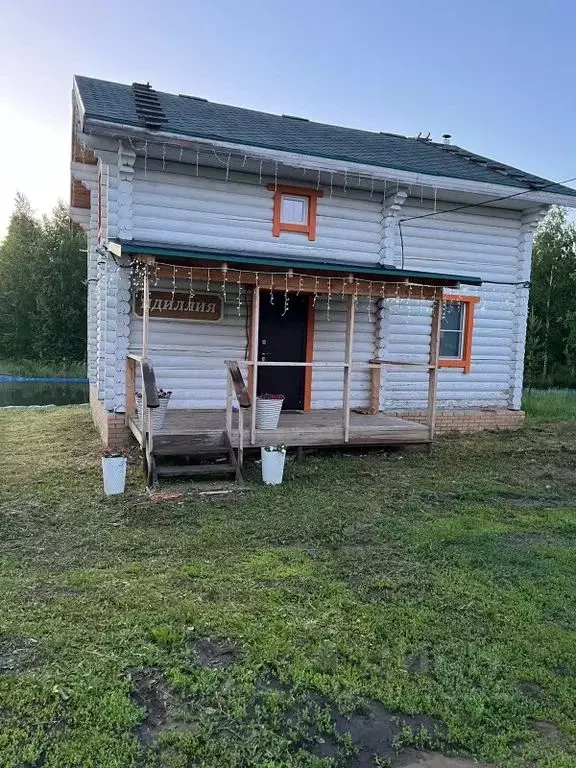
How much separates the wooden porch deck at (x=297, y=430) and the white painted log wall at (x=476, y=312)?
4.60 feet

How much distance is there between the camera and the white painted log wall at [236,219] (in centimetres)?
830

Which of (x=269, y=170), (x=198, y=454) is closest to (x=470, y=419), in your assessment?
(x=269, y=170)

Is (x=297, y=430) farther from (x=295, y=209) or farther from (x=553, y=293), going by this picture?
(x=553, y=293)

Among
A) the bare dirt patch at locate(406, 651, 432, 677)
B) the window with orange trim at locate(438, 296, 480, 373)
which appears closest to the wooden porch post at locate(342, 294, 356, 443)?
the window with orange trim at locate(438, 296, 480, 373)

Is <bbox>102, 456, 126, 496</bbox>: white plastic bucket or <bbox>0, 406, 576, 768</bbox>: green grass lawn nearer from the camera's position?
<bbox>0, 406, 576, 768</bbox>: green grass lawn

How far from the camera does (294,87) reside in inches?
681

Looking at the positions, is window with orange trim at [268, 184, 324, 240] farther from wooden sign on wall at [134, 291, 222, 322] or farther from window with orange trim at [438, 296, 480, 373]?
window with orange trim at [438, 296, 480, 373]

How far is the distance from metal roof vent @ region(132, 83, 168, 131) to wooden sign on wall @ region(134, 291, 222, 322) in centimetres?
221

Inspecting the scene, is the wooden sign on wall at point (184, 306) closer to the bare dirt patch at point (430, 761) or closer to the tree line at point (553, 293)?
the bare dirt patch at point (430, 761)

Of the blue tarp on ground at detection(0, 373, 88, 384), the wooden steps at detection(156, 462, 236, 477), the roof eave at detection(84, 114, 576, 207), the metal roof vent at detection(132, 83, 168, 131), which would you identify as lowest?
the blue tarp on ground at detection(0, 373, 88, 384)

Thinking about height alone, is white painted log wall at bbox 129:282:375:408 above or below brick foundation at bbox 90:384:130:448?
above

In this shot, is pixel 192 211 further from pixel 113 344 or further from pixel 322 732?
pixel 322 732

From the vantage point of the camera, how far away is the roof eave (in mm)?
7451

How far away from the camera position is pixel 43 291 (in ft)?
88.9
